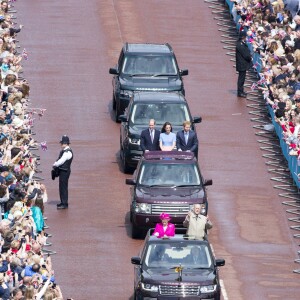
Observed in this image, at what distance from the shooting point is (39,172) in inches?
1588

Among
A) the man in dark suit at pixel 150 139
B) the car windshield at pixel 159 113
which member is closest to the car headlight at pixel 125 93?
the car windshield at pixel 159 113

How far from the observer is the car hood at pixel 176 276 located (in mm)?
29969

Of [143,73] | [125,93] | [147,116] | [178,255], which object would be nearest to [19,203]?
[178,255]

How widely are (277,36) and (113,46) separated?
8.14m

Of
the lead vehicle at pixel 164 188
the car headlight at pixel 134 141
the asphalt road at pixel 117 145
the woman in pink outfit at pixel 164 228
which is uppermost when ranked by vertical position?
the woman in pink outfit at pixel 164 228

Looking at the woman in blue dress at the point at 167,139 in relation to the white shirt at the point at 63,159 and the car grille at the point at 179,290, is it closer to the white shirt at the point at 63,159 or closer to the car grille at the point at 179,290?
the white shirt at the point at 63,159

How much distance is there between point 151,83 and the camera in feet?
143

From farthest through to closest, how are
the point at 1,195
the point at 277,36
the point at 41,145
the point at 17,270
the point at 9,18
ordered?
1. the point at 9,18
2. the point at 277,36
3. the point at 41,145
4. the point at 1,195
5. the point at 17,270

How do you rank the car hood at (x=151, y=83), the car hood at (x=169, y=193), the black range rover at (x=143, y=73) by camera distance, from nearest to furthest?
the car hood at (x=169, y=193)
the car hood at (x=151, y=83)
the black range rover at (x=143, y=73)

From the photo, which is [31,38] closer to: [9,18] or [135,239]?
[9,18]

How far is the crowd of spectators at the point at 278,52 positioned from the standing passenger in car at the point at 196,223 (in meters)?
6.33

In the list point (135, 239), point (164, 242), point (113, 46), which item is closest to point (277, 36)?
point (113, 46)

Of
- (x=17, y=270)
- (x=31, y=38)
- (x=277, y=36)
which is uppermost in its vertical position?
(x=17, y=270)

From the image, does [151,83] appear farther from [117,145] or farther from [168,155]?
[168,155]
